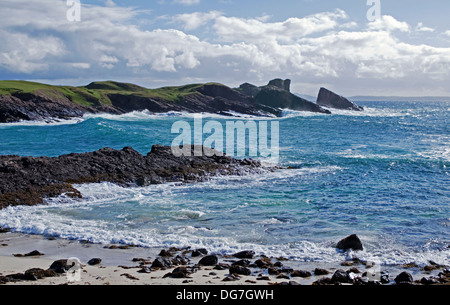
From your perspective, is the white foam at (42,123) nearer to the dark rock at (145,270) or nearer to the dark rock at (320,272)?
the dark rock at (145,270)

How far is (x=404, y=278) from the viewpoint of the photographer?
41.8 ft

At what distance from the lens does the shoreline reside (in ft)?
40.3

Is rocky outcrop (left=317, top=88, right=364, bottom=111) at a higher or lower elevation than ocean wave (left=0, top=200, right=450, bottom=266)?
higher

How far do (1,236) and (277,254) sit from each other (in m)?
11.2

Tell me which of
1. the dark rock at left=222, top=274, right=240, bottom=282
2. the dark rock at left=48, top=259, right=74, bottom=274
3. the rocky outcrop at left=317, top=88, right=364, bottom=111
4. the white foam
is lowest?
the dark rock at left=222, top=274, right=240, bottom=282

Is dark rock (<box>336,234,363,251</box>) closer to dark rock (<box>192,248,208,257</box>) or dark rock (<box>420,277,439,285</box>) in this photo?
dark rock (<box>420,277,439,285</box>)

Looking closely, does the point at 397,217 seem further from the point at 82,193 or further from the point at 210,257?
the point at 82,193

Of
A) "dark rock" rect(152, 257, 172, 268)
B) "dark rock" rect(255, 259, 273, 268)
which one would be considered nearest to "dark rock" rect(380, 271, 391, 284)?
"dark rock" rect(255, 259, 273, 268)

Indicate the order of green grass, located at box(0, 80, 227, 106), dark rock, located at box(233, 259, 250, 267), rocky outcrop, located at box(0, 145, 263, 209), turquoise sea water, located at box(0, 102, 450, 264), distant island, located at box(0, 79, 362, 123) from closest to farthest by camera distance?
dark rock, located at box(233, 259, 250, 267)
turquoise sea water, located at box(0, 102, 450, 264)
rocky outcrop, located at box(0, 145, 263, 209)
distant island, located at box(0, 79, 362, 123)
green grass, located at box(0, 80, 227, 106)

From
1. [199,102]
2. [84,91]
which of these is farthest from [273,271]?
[199,102]

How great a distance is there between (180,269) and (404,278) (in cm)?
654

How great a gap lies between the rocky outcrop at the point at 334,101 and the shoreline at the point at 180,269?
15708cm

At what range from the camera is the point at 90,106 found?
315 feet

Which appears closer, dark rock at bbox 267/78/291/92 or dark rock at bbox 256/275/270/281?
dark rock at bbox 256/275/270/281
